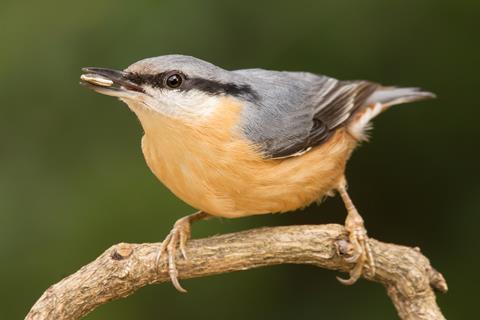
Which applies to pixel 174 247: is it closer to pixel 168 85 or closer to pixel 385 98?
pixel 168 85

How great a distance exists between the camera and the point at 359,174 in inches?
207

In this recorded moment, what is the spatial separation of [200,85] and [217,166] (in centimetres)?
33

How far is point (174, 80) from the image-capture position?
11.9ft

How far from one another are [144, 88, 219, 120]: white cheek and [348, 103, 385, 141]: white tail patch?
3.48 ft

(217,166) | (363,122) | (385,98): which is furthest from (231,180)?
(385,98)

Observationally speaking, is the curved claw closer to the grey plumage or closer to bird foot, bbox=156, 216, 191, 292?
bird foot, bbox=156, 216, 191, 292

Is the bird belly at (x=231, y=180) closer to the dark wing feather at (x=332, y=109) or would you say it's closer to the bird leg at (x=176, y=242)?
the dark wing feather at (x=332, y=109)

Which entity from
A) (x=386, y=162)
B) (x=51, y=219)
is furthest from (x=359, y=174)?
(x=51, y=219)

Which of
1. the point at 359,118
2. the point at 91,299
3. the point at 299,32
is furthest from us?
the point at 299,32

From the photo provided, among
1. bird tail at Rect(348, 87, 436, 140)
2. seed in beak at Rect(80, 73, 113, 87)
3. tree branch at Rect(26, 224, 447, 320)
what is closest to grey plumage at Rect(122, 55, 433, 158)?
bird tail at Rect(348, 87, 436, 140)

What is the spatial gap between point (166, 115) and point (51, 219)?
1.38 meters

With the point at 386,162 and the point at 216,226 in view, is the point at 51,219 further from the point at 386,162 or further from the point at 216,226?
the point at 386,162

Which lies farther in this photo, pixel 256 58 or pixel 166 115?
pixel 256 58

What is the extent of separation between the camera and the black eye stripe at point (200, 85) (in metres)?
3.57
